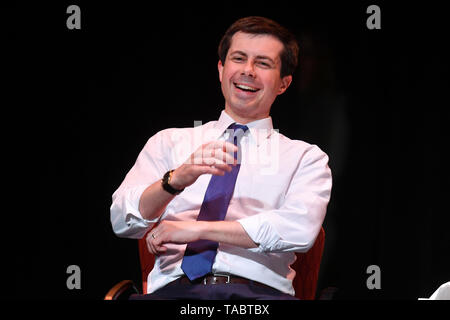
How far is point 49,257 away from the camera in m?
3.05

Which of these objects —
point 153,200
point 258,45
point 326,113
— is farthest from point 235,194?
point 326,113

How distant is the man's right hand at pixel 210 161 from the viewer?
2062 mm

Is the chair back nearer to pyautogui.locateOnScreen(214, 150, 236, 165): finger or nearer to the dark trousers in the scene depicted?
the dark trousers

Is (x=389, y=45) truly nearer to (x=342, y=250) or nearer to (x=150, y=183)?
(x=342, y=250)

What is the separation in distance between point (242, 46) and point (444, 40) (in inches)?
48.9

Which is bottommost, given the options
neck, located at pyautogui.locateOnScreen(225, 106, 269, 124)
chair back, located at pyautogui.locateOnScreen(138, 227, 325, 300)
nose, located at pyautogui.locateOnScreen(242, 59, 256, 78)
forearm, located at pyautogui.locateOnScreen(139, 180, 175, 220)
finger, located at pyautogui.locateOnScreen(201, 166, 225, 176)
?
chair back, located at pyautogui.locateOnScreen(138, 227, 325, 300)

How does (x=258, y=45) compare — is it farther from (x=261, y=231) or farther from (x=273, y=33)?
(x=261, y=231)

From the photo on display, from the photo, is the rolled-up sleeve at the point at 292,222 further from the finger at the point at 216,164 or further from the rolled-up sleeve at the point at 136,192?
the rolled-up sleeve at the point at 136,192

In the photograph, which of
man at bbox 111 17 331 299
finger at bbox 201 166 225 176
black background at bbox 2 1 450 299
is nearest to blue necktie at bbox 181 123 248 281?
man at bbox 111 17 331 299

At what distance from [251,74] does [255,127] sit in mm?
229

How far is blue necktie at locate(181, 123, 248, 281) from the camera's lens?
2229 millimetres

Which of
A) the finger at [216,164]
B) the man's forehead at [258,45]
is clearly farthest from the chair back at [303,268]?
the man's forehead at [258,45]

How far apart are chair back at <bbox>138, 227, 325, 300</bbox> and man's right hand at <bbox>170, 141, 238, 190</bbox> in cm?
62

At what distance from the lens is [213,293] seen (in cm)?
216
